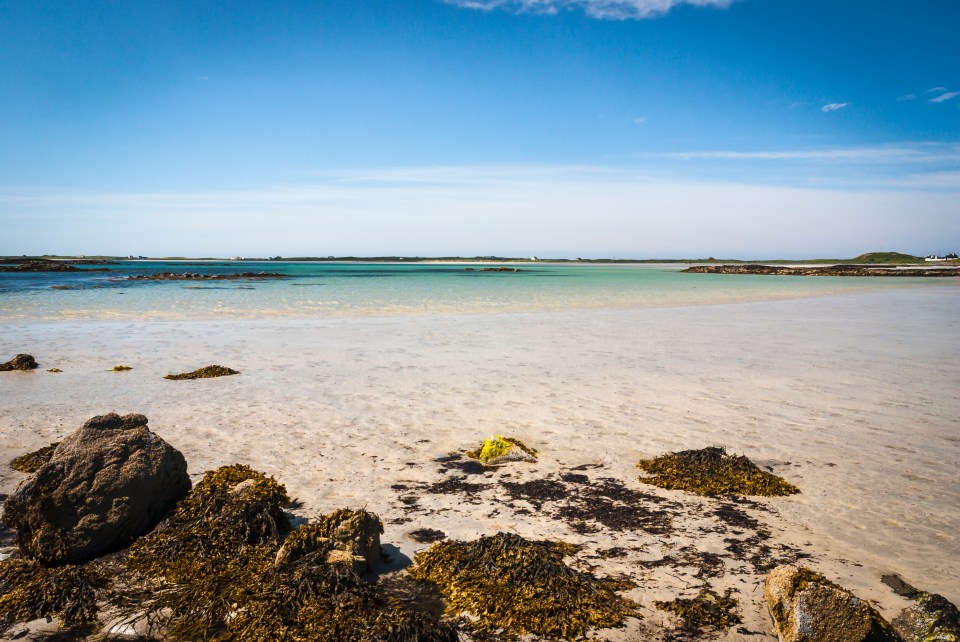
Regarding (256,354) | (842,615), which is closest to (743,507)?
(842,615)

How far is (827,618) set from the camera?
3.35m

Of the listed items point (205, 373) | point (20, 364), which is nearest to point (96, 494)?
point (205, 373)

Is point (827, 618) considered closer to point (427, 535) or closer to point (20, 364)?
point (427, 535)

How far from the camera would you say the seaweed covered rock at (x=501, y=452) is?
6.56 metres

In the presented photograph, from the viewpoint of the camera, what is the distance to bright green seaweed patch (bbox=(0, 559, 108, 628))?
147 inches

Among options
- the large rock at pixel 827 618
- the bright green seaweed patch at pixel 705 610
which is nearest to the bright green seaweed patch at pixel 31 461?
the bright green seaweed patch at pixel 705 610

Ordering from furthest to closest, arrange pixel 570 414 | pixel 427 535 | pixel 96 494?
pixel 570 414, pixel 427 535, pixel 96 494

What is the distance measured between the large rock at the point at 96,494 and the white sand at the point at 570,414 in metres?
1.33

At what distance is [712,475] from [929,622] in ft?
8.54

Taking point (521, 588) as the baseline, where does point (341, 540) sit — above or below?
above

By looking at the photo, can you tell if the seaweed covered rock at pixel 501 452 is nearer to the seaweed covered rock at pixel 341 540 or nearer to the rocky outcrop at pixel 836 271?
the seaweed covered rock at pixel 341 540

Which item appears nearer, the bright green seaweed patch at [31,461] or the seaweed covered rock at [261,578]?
the seaweed covered rock at [261,578]

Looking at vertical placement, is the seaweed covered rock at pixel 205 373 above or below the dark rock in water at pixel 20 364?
below

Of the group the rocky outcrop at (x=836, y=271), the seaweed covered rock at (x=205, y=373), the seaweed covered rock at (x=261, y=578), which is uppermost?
the rocky outcrop at (x=836, y=271)
